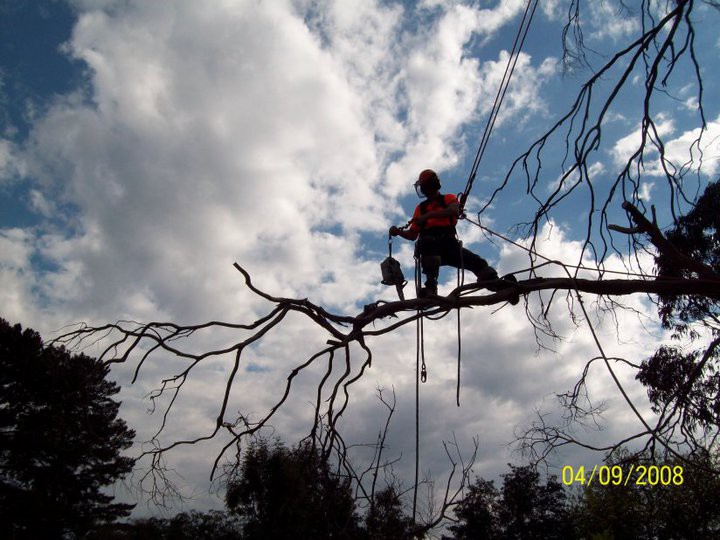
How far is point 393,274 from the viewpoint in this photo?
11.4 ft

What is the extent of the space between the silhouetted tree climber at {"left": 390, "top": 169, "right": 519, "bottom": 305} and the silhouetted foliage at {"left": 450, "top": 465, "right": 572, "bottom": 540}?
2266cm

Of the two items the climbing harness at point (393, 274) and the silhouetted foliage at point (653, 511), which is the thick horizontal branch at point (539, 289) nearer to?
the climbing harness at point (393, 274)

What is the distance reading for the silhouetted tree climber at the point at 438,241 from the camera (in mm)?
3400

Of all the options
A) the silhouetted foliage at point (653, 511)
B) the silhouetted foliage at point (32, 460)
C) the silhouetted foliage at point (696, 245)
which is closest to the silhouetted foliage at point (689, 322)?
the silhouetted foliage at point (696, 245)

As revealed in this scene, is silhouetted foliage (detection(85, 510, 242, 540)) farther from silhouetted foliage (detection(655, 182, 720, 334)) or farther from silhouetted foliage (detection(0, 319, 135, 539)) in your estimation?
silhouetted foliage (detection(655, 182, 720, 334))

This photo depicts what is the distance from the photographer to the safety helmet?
3771 mm

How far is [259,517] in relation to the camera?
1752 cm

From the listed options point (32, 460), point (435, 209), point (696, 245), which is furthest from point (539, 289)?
point (32, 460)

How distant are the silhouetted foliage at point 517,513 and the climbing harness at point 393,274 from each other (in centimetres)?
2264

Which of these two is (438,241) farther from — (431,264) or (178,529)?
(178,529)

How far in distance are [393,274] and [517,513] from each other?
25172 millimetres

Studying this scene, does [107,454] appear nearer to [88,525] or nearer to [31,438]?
[31,438]

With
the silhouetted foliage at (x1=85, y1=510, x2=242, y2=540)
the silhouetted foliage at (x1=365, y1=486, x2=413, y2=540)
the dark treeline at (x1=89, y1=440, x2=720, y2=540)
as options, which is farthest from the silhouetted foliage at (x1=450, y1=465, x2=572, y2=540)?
the silhouetted foliage at (x1=365, y1=486, x2=413, y2=540)

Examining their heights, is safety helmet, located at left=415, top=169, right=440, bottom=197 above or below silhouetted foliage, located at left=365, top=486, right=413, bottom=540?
above
